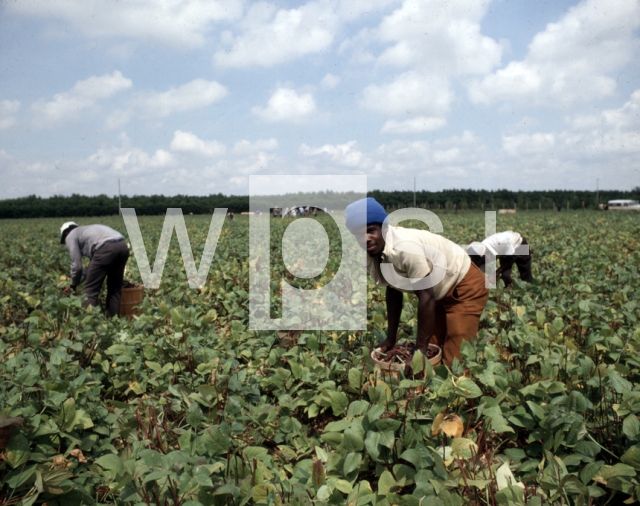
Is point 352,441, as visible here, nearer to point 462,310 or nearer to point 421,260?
point 421,260

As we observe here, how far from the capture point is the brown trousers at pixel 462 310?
10.4ft

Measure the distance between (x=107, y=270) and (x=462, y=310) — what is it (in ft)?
13.7

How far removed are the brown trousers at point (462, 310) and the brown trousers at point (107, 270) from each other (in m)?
3.89

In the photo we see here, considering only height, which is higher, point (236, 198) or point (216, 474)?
point (236, 198)

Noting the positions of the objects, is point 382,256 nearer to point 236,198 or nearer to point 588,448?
point 588,448

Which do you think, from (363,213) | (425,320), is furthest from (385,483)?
(363,213)

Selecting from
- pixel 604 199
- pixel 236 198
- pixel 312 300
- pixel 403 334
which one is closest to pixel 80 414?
pixel 403 334

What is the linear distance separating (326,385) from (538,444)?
37.8 inches

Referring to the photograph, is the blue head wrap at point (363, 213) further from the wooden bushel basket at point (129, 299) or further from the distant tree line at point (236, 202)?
the distant tree line at point (236, 202)

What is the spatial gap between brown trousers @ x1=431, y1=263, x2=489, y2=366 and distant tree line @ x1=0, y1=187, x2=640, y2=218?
51888 millimetres

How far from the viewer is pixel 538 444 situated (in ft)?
6.39

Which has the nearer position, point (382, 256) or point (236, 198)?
point (382, 256)

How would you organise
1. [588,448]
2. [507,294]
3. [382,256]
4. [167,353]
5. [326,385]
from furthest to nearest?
[507,294] < [167,353] < [382,256] < [326,385] < [588,448]

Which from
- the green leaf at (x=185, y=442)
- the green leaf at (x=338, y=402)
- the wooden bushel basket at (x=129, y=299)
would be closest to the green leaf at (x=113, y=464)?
the green leaf at (x=185, y=442)
